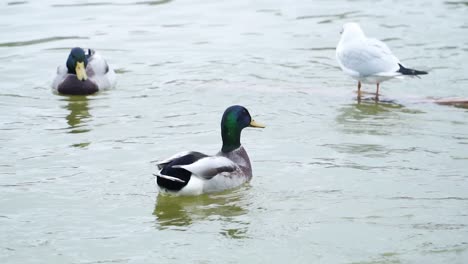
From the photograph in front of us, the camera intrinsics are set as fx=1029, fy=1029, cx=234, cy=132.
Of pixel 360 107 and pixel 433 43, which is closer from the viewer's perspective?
pixel 360 107

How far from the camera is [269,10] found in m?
18.8

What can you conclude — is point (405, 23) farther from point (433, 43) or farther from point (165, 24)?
point (165, 24)

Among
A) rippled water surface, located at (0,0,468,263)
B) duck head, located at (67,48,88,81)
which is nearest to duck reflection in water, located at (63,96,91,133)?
rippled water surface, located at (0,0,468,263)

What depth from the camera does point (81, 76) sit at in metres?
13.6

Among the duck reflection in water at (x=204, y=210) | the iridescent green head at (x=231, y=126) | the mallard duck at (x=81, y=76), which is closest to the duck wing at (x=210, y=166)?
the duck reflection in water at (x=204, y=210)

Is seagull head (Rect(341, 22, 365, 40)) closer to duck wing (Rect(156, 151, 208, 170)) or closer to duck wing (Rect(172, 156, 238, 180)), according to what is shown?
duck wing (Rect(172, 156, 238, 180))

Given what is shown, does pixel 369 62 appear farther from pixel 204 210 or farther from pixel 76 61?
pixel 204 210

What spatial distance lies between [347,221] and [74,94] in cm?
630

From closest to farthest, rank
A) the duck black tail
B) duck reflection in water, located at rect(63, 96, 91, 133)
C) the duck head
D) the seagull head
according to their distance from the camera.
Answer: duck reflection in water, located at rect(63, 96, 91, 133) < the duck black tail < the seagull head < the duck head

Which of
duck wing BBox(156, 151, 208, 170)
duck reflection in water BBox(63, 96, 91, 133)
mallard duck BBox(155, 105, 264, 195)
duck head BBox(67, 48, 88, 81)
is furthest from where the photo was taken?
duck head BBox(67, 48, 88, 81)

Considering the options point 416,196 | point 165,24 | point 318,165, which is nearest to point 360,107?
point 318,165

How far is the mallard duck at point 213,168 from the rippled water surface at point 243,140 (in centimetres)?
14

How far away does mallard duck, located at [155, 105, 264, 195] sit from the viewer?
8734mm

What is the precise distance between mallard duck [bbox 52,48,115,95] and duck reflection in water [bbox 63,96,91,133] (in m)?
0.15
